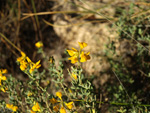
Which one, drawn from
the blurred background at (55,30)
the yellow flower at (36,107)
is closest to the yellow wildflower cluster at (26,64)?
the yellow flower at (36,107)

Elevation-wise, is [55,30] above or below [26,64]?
above

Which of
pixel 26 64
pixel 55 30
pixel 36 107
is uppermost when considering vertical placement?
pixel 55 30

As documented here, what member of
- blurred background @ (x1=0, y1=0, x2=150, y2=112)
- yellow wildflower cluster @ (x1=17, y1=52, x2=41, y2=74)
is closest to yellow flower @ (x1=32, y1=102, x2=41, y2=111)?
yellow wildflower cluster @ (x1=17, y1=52, x2=41, y2=74)

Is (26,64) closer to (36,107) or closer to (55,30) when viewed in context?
(36,107)

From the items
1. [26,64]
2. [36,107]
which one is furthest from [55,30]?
[36,107]

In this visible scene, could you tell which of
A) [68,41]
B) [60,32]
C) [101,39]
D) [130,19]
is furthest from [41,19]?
[130,19]

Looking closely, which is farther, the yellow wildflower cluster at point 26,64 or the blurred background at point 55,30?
the blurred background at point 55,30

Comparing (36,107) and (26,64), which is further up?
(26,64)

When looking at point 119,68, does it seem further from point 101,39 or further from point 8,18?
point 8,18

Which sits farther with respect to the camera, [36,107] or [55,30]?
[55,30]

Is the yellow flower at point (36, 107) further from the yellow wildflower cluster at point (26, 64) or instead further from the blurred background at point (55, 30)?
the blurred background at point (55, 30)

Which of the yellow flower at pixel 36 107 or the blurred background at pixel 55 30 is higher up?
the blurred background at pixel 55 30
